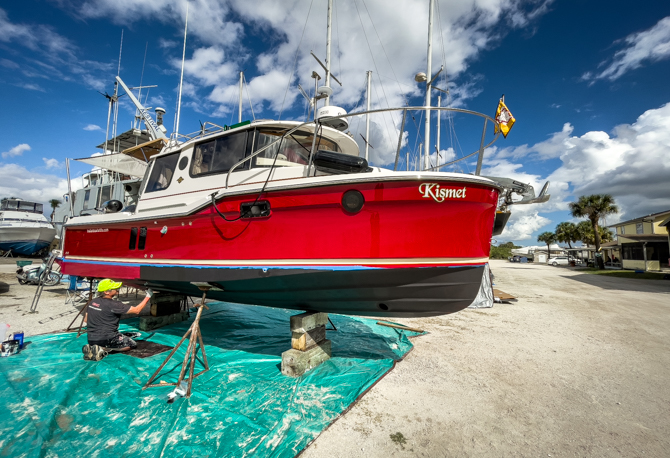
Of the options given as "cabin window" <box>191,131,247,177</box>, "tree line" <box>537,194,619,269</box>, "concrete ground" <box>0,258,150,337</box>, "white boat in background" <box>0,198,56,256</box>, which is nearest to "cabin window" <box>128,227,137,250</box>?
"cabin window" <box>191,131,247,177</box>

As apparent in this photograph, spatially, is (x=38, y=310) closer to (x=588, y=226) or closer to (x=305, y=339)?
(x=305, y=339)

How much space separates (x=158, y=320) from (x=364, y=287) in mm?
4643

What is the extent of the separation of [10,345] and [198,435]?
3.63m

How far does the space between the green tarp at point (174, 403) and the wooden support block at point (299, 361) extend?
11cm

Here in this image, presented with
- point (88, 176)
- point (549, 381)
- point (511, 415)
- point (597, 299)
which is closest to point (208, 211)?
point (511, 415)

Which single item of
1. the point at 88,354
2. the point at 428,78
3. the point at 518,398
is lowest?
the point at 518,398

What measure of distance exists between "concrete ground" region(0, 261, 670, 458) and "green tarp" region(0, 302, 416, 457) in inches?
13.4

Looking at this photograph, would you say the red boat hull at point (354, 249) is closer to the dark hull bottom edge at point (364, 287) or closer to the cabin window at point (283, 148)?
the dark hull bottom edge at point (364, 287)

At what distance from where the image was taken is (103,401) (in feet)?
10.1

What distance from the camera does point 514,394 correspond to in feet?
11.8

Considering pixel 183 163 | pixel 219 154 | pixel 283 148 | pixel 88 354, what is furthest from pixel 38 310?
pixel 283 148

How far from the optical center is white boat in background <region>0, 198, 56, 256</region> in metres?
19.7

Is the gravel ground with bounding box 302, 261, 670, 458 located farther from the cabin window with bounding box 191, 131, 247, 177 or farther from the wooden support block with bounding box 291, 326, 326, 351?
the cabin window with bounding box 191, 131, 247, 177

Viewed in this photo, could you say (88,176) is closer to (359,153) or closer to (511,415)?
(359,153)
